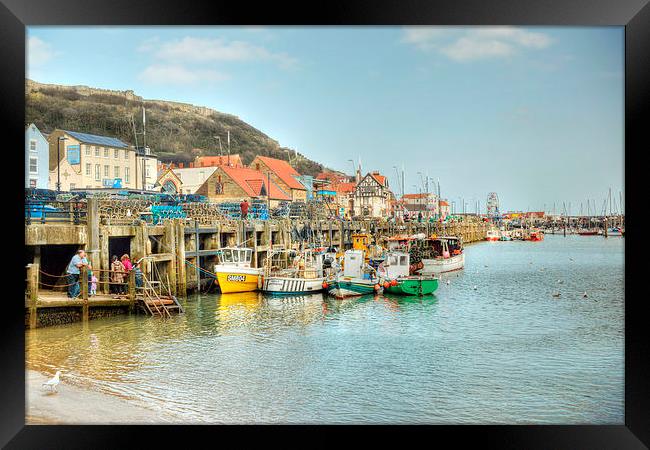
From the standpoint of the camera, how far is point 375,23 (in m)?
6.54

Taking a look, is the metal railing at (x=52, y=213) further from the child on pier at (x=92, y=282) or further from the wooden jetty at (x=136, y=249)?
the child on pier at (x=92, y=282)

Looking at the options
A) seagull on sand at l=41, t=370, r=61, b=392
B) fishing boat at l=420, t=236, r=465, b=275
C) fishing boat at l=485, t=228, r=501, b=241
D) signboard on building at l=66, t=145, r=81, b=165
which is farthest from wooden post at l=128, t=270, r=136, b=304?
fishing boat at l=485, t=228, r=501, b=241

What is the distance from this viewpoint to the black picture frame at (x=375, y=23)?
633 centimetres

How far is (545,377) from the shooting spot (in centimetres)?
Answer: 955

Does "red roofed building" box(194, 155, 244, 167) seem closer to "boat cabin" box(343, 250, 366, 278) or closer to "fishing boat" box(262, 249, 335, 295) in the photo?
"fishing boat" box(262, 249, 335, 295)

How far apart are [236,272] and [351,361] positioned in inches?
327

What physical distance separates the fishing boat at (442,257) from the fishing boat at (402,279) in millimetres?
6827

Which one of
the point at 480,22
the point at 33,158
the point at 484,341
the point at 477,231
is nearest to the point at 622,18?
the point at 480,22

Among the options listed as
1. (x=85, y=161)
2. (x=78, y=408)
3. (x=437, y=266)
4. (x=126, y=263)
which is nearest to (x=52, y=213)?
(x=126, y=263)

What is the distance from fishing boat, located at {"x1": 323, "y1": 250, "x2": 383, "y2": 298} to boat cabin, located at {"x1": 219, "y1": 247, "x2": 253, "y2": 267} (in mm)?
2719

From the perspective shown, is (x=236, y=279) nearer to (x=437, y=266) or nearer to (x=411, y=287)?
(x=411, y=287)

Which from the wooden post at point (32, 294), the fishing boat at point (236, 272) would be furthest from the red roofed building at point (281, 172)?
the wooden post at point (32, 294)

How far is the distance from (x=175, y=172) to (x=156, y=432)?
21.4 m

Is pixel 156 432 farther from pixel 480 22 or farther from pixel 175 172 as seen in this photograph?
pixel 175 172
